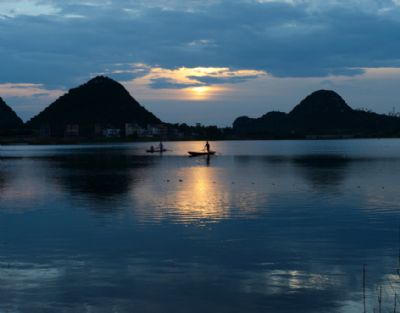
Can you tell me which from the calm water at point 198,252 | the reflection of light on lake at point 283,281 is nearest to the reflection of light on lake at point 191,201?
the calm water at point 198,252

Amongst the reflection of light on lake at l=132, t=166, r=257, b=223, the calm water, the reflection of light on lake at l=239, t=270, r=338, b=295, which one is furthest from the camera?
the reflection of light on lake at l=132, t=166, r=257, b=223

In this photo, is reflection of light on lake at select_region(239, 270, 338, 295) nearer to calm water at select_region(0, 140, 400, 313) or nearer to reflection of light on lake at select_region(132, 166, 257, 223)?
calm water at select_region(0, 140, 400, 313)

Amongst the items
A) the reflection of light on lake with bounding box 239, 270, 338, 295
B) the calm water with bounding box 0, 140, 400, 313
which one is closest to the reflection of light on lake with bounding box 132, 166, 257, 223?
the calm water with bounding box 0, 140, 400, 313

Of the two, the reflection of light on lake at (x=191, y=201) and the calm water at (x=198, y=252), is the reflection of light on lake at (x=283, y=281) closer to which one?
the calm water at (x=198, y=252)

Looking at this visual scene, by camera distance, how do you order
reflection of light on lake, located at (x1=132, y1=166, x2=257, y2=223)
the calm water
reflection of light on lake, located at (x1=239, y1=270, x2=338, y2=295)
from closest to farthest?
the calm water, reflection of light on lake, located at (x1=239, y1=270, x2=338, y2=295), reflection of light on lake, located at (x1=132, y1=166, x2=257, y2=223)

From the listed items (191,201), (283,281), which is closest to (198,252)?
(283,281)

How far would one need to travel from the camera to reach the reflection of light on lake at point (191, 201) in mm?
34994

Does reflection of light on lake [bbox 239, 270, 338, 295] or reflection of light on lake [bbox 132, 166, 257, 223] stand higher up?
reflection of light on lake [bbox 239, 270, 338, 295]

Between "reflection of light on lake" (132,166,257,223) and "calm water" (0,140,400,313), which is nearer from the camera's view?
"calm water" (0,140,400,313)

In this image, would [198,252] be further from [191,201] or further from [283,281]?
[191,201]

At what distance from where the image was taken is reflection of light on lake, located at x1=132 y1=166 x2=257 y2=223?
3499cm

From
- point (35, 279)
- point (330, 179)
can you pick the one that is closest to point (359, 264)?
point (35, 279)

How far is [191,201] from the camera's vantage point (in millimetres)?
42750

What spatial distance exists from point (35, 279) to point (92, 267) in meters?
2.51
